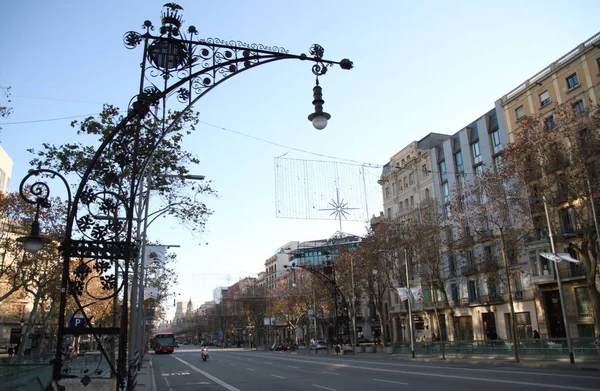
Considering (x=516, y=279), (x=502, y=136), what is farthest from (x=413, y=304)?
(x=502, y=136)

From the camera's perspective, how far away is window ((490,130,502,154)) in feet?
155

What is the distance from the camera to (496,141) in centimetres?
4778

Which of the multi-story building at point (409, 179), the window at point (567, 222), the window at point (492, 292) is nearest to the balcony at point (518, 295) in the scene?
the window at point (492, 292)

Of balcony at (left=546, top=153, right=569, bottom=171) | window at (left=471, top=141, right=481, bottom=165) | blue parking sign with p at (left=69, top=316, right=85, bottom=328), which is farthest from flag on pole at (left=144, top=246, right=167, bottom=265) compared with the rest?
window at (left=471, top=141, right=481, bottom=165)

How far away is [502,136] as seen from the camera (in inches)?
1837

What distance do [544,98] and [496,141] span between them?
6.94 meters

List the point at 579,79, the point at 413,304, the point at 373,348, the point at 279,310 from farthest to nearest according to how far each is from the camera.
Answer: the point at 279,310 < the point at 413,304 < the point at 373,348 < the point at 579,79

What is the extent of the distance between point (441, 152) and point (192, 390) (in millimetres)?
45071

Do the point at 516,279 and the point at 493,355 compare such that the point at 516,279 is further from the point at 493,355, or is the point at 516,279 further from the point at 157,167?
the point at 157,167

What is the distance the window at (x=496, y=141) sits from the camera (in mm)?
47244

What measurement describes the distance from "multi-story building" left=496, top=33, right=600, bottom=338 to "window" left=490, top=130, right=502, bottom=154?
2.59 metres

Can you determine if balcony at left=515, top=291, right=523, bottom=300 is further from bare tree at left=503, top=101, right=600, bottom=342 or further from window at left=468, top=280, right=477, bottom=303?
bare tree at left=503, top=101, right=600, bottom=342

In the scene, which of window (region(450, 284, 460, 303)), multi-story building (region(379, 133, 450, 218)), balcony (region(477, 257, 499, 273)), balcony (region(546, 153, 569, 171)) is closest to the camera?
balcony (region(546, 153, 569, 171))

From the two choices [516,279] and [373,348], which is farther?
[373,348]
